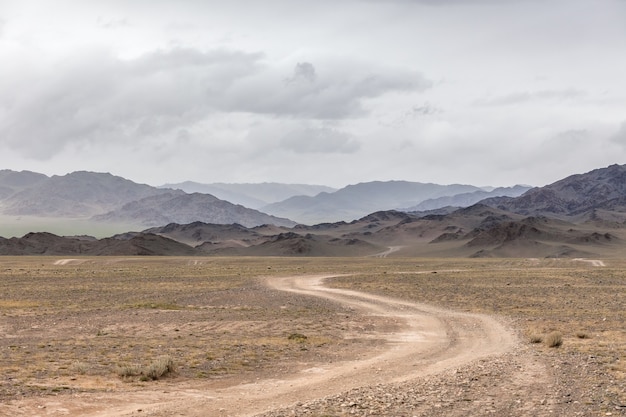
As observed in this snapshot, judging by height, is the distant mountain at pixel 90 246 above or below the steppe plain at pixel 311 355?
above

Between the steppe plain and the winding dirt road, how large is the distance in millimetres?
60

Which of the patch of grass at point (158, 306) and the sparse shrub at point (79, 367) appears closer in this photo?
the sparse shrub at point (79, 367)

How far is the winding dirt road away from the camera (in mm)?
15039

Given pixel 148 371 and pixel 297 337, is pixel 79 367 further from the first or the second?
pixel 297 337

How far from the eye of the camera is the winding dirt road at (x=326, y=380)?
15039mm

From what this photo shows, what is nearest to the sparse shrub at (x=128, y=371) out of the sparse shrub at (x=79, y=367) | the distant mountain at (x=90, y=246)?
the sparse shrub at (x=79, y=367)

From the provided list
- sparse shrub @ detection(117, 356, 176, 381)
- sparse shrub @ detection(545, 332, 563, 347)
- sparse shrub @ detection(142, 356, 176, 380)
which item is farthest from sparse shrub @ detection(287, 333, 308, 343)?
sparse shrub @ detection(545, 332, 563, 347)

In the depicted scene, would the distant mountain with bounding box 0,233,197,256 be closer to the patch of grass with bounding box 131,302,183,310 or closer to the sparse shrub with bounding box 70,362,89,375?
the patch of grass with bounding box 131,302,183,310

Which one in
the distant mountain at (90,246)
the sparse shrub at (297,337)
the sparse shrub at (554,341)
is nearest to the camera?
the sparse shrub at (554,341)

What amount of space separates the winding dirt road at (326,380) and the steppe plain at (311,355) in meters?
0.06

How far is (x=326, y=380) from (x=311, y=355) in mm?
4438

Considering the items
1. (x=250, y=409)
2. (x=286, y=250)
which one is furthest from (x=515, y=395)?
(x=286, y=250)

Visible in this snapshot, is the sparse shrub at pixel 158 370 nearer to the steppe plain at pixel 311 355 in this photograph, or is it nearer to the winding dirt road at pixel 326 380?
the steppe plain at pixel 311 355

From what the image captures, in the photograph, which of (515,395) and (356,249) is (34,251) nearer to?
(356,249)
